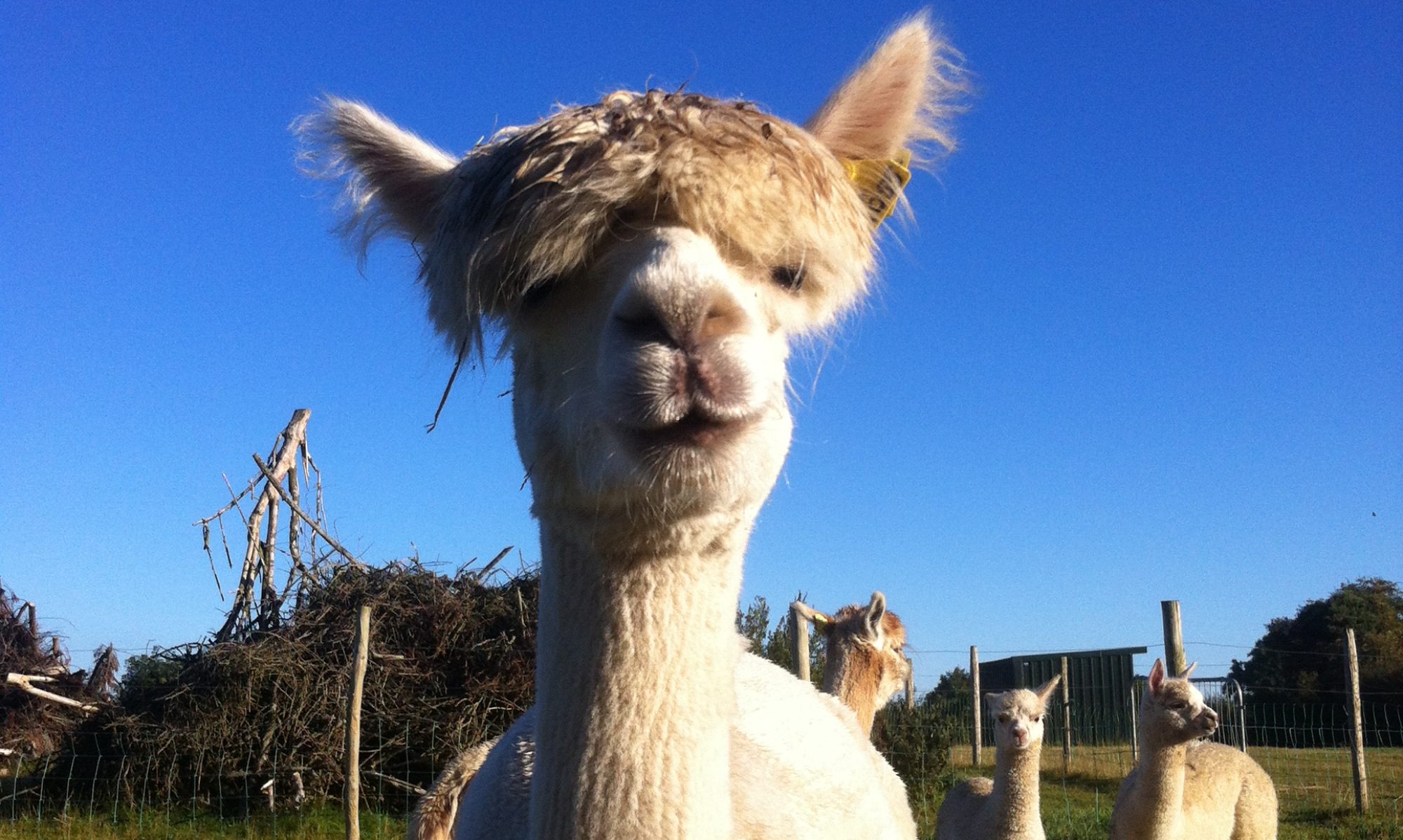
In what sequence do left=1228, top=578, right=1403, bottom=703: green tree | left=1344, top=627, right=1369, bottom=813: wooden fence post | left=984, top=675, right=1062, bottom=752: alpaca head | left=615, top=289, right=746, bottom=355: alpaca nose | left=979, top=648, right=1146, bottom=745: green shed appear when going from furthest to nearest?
left=1228, top=578, right=1403, bottom=703: green tree → left=979, top=648, right=1146, bottom=745: green shed → left=1344, top=627, right=1369, bottom=813: wooden fence post → left=984, top=675, right=1062, bottom=752: alpaca head → left=615, top=289, right=746, bottom=355: alpaca nose

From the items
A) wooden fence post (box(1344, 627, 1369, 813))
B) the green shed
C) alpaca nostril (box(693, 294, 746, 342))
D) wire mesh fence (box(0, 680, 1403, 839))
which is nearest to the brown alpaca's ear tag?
alpaca nostril (box(693, 294, 746, 342))

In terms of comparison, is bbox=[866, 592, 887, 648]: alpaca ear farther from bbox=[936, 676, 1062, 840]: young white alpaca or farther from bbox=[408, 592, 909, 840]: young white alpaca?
bbox=[936, 676, 1062, 840]: young white alpaca

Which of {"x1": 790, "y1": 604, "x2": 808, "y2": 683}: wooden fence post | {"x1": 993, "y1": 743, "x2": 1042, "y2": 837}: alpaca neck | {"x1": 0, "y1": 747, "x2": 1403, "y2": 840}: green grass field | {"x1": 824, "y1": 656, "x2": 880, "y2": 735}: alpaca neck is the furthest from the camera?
{"x1": 790, "y1": 604, "x2": 808, "y2": 683}: wooden fence post

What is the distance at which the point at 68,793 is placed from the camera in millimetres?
10023

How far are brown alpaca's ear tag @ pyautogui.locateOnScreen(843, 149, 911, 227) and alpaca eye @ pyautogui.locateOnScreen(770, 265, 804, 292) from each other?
362mm

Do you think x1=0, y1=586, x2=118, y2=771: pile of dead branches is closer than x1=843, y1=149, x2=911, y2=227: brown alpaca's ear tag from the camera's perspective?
No

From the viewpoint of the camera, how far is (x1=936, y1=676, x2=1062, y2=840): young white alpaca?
261 inches

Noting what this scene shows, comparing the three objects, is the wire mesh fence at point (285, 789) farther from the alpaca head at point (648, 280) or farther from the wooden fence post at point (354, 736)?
the alpaca head at point (648, 280)

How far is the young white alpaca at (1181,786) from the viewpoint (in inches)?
270

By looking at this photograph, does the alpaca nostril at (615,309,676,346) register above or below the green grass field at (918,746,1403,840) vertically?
above

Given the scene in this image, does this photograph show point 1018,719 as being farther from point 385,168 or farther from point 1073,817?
point 385,168

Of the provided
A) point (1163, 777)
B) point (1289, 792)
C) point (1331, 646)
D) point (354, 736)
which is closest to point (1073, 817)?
point (1289, 792)

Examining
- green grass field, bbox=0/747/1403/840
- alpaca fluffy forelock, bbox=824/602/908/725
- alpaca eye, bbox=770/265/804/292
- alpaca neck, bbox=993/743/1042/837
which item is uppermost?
alpaca eye, bbox=770/265/804/292

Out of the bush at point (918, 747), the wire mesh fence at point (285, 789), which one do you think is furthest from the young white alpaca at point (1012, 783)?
the bush at point (918, 747)
